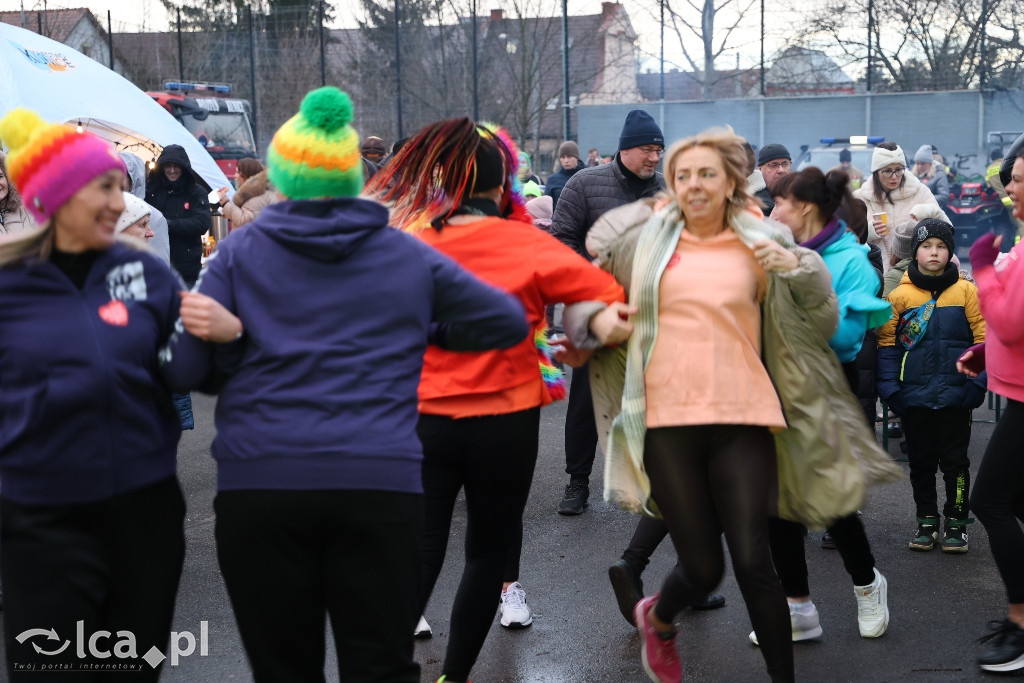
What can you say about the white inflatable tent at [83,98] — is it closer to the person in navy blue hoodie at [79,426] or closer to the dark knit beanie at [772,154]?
the dark knit beanie at [772,154]

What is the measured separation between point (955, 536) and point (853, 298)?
6.30 ft

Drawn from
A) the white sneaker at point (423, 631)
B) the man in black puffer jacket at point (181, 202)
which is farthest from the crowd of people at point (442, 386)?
the man in black puffer jacket at point (181, 202)

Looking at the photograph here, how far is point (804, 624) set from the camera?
454 cm

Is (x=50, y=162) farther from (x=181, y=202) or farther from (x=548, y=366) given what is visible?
(x=181, y=202)

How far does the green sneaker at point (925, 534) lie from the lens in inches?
224

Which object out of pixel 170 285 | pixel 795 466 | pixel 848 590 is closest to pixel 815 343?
pixel 795 466

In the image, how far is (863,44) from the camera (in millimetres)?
32938

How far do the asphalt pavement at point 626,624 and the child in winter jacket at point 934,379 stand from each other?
0.25 metres

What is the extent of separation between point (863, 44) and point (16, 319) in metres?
33.3

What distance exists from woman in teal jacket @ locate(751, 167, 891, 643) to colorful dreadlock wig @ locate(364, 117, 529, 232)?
4.83ft

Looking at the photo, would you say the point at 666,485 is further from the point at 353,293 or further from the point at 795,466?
the point at 353,293

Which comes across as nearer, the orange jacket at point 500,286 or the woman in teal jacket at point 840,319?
the orange jacket at point 500,286

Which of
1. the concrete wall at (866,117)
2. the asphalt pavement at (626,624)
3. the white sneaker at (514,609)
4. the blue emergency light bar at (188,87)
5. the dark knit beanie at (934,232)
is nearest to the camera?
the asphalt pavement at (626,624)

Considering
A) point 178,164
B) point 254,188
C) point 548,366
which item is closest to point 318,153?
point 548,366
